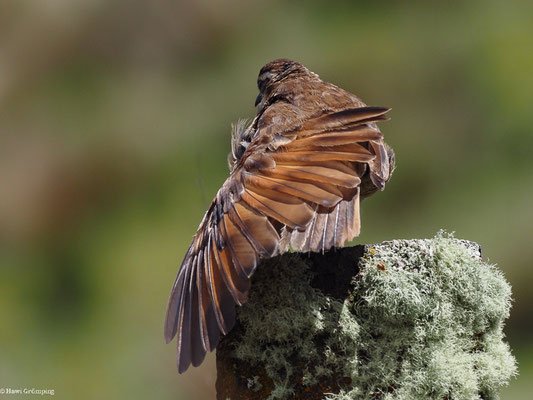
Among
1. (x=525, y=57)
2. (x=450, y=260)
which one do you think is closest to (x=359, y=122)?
(x=450, y=260)

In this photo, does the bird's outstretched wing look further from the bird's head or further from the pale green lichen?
the bird's head

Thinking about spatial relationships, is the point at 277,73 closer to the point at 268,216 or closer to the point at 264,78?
the point at 264,78

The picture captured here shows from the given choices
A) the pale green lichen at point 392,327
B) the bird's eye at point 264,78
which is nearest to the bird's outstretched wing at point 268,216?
the pale green lichen at point 392,327

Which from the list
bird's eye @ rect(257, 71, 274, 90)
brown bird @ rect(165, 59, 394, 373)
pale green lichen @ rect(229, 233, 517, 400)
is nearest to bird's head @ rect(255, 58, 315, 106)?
bird's eye @ rect(257, 71, 274, 90)

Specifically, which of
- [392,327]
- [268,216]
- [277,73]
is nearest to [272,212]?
[268,216]

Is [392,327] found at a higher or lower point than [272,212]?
lower

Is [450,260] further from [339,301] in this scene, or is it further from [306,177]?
[306,177]
